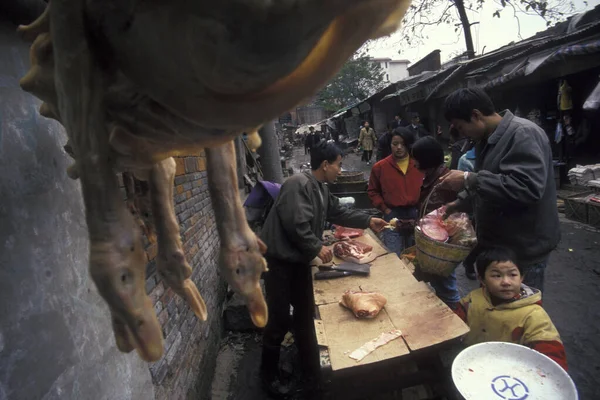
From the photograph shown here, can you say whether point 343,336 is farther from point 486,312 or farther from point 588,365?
point 588,365

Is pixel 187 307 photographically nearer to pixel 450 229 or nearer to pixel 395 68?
pixel 450 229

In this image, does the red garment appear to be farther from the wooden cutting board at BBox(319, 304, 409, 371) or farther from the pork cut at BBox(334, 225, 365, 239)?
the wooden cutting board at BBox(319, 304, 409, 371)

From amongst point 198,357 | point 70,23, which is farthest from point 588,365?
point 70,23

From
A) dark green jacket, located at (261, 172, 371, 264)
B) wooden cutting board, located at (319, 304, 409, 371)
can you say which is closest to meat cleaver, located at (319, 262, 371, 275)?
dark green jacket, located at (261, 172, 371, 264)

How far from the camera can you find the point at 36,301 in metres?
1.17

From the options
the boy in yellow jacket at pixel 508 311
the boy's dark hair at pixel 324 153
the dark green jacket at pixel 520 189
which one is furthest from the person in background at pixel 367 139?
the boy in yellow jacket at pixel 508 311

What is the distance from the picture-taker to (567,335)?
153 inches

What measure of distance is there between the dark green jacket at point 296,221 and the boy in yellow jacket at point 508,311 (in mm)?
1445

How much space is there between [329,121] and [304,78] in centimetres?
3343

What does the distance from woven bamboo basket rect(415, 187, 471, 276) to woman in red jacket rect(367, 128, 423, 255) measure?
162cm

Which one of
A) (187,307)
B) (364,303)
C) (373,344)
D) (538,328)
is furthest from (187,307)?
(538,328)

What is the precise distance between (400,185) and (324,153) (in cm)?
172

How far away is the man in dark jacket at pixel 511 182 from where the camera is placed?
2.56m

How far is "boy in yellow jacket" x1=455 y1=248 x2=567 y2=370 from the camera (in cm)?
236
